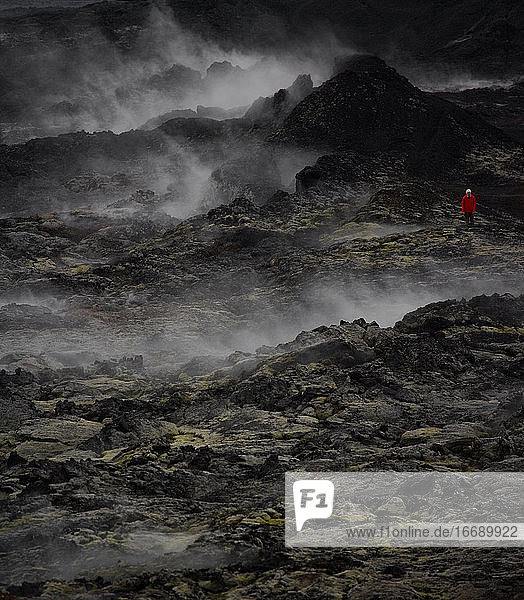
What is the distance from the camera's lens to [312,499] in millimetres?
6141

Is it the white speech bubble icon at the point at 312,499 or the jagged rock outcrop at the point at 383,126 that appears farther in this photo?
the jagged rock outcrop at the point at 383,126

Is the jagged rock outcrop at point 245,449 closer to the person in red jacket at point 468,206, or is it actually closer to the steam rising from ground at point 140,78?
the person in red jacket at point 468,206

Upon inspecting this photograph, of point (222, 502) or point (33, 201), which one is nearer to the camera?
point (222, 502)

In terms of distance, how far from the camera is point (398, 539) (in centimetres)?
538

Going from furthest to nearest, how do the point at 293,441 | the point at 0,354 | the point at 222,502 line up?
the point at 0,354
the point at 293,441
the point at 222,502

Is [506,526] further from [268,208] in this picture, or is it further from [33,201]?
[33,201]

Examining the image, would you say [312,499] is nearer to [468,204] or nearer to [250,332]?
[250,332]

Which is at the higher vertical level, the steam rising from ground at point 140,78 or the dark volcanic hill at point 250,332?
the steam rising from ground at point 140,78

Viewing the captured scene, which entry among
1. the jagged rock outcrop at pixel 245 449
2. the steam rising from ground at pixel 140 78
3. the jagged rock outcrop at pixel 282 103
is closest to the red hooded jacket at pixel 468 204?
the jagged rock outcrop at pixel 245 449

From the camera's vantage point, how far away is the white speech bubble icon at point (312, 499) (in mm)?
5719

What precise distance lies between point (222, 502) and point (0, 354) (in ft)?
22.0

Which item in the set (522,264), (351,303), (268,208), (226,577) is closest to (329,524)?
(226,577)

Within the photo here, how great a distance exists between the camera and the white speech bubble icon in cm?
572

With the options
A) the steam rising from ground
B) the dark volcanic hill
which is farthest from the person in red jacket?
the steam rising from ground
